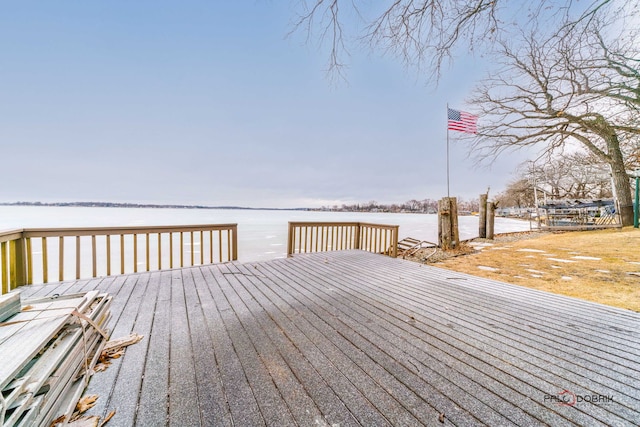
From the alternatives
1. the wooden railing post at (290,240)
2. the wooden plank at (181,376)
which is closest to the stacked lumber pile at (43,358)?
the wooden plank at (181,376)

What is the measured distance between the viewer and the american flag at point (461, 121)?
24.2 feet

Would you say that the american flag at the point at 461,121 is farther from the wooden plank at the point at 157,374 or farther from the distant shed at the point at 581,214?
the wooden plank at the point at 157,374

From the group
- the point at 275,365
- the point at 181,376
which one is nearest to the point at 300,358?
the point at 275,365

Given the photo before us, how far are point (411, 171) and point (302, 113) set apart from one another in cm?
1316

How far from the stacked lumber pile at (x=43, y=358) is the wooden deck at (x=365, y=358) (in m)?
0.13

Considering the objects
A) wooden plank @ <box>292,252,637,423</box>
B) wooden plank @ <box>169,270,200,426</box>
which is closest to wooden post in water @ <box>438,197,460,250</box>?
wooden plank @ <box>292,252,637,423</box>

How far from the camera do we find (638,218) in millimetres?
8922

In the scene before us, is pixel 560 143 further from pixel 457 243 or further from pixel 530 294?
pixel 530 294

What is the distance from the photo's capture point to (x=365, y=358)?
1507 mm

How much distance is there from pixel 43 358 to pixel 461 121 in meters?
9.60

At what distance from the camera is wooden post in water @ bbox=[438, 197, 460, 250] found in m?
6.41

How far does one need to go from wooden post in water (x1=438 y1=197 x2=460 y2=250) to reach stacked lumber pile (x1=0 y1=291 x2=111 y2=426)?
700 centimetres

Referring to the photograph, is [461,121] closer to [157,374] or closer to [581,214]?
[581,214]

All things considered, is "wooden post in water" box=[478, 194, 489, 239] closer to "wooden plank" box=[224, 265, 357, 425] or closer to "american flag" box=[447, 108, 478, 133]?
"american flag" box=[447, 108, 478, 133]
